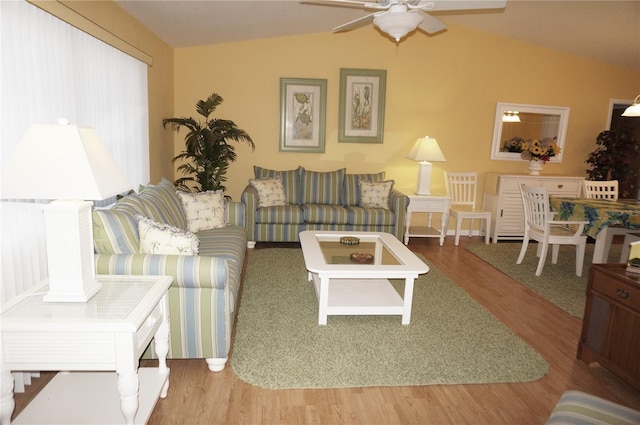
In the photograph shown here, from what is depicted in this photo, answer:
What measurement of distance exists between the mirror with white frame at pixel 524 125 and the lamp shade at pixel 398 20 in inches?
155

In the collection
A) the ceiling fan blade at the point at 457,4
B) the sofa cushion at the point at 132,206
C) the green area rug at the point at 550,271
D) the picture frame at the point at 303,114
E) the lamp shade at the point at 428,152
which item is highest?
the ceiling fan blade at the point at 457,4

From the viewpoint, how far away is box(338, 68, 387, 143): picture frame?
5785mm

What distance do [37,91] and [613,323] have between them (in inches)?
141

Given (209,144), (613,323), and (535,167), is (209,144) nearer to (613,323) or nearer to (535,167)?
(613,323)

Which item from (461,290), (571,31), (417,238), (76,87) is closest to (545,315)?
(461,290)

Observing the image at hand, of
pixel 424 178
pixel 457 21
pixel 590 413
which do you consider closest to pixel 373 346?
pixel 590 413

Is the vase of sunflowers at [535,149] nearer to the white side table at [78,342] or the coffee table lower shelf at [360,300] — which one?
the coffee table lower shelf at [360,300]

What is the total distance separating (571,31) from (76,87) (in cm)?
534

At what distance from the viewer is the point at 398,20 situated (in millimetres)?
2633

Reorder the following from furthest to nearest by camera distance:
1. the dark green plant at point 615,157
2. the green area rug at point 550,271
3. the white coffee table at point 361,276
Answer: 1. the dark green plant at point 615,157
2. the green area rug at point 550,271
3. the white coffee table at point 361,276

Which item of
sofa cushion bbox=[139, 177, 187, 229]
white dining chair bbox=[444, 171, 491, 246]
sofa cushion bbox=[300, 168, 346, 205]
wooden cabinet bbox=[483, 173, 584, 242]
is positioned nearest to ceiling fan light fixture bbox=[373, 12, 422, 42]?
sofa cushion bbox=[139, 177, 187, 229]

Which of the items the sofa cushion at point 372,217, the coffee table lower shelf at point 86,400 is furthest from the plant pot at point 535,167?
the coffee table lower shelf at point 86,400

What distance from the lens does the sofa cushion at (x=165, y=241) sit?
7.90 ft

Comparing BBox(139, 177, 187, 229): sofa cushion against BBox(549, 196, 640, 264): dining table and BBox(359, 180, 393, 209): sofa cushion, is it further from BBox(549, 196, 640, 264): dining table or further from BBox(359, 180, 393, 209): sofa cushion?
BBox(549, 196, 640, 264): dining table
